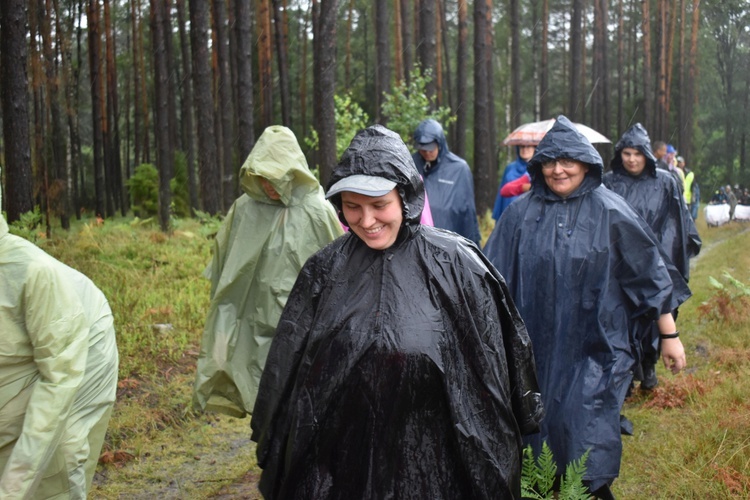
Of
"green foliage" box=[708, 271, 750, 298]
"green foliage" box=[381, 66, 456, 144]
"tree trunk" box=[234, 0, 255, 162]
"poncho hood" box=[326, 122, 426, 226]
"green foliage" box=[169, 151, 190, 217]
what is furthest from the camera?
"green foliage" box=[169, 151, 190, 217]

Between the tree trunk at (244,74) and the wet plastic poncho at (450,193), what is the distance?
9834mm

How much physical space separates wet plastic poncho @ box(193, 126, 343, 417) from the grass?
2.45 ft

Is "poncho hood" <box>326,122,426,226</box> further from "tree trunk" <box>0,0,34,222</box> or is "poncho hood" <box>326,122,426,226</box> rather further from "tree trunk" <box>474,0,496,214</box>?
"tree trunk" <box>474,0,496,214</box>

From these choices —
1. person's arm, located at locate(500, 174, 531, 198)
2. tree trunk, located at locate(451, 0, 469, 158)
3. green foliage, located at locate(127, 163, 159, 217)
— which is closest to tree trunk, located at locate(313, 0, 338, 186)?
person's arm, located at locate(500, 174, 531, 198)

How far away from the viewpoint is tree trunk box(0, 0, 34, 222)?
994 cm

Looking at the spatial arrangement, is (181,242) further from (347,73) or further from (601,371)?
(347,73)

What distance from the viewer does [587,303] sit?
15.5ft

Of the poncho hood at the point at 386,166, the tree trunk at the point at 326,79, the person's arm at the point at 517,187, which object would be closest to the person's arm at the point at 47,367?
the poncho hood at the point at 386,166

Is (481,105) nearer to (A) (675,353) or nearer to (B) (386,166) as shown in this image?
(A) (675,353)

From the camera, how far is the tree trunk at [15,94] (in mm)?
9938

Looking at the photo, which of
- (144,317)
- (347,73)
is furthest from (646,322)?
(347,73)

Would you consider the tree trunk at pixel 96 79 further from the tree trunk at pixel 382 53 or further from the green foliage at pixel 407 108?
the green foliage at pixel 407 108

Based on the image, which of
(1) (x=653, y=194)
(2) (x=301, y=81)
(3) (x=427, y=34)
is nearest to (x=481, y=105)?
(3) (x=427, y=34)

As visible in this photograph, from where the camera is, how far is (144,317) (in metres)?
9.73
